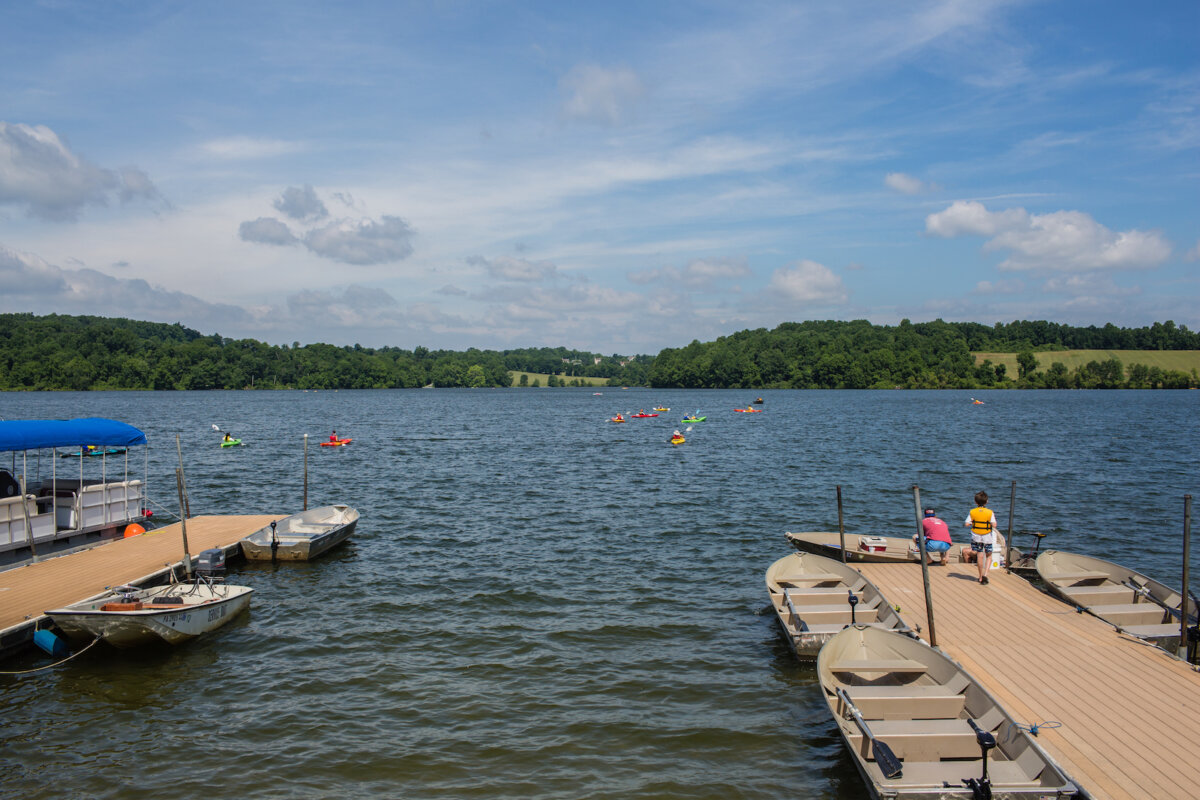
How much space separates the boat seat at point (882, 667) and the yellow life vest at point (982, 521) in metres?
7.26

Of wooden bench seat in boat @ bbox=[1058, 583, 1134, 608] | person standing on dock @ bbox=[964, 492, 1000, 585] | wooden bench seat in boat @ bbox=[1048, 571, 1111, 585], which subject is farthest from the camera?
person standing on dock @ bbox=[964, 492, 1000, 585]

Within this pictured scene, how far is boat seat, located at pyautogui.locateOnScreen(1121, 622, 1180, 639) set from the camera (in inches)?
555

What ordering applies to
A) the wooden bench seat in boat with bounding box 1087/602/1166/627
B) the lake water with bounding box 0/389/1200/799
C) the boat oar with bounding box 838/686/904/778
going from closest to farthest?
the boat oar with bounding box 838/686/904/778
the lake water with bounding box 0/389/1200/799
the wooden bench seat in boat with bounding box 1087/602/1166/627

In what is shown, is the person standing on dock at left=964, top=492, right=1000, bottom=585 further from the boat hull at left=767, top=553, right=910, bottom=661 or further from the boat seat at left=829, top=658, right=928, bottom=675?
the boat seat at left=829, top=658, right=928, bottom=675

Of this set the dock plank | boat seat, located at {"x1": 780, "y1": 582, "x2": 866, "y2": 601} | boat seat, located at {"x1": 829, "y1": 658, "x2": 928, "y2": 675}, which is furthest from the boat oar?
the dock plank

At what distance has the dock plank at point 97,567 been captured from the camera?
52.7 ft

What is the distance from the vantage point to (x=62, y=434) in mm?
20578

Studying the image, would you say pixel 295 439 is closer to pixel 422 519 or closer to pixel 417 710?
pixel 422 519

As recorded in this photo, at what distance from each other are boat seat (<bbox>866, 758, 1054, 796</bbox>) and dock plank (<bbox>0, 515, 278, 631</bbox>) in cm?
1699

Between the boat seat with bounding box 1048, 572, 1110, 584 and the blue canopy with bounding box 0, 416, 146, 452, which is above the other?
the blue canopy with bounding box 0, 416, 146, 452

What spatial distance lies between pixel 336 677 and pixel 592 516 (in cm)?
1683

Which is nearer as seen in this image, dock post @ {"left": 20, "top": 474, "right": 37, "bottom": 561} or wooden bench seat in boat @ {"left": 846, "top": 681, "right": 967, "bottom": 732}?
wooden bench seat in boat @ {"left": 846, "top": 681, "right": 967, "bottom": 732}

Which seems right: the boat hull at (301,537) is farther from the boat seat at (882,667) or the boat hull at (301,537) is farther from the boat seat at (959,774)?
the boat seat at (959,774)

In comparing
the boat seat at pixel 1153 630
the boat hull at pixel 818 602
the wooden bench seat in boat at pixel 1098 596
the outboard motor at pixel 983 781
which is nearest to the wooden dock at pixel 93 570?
the boat hull at pixel 818 602
